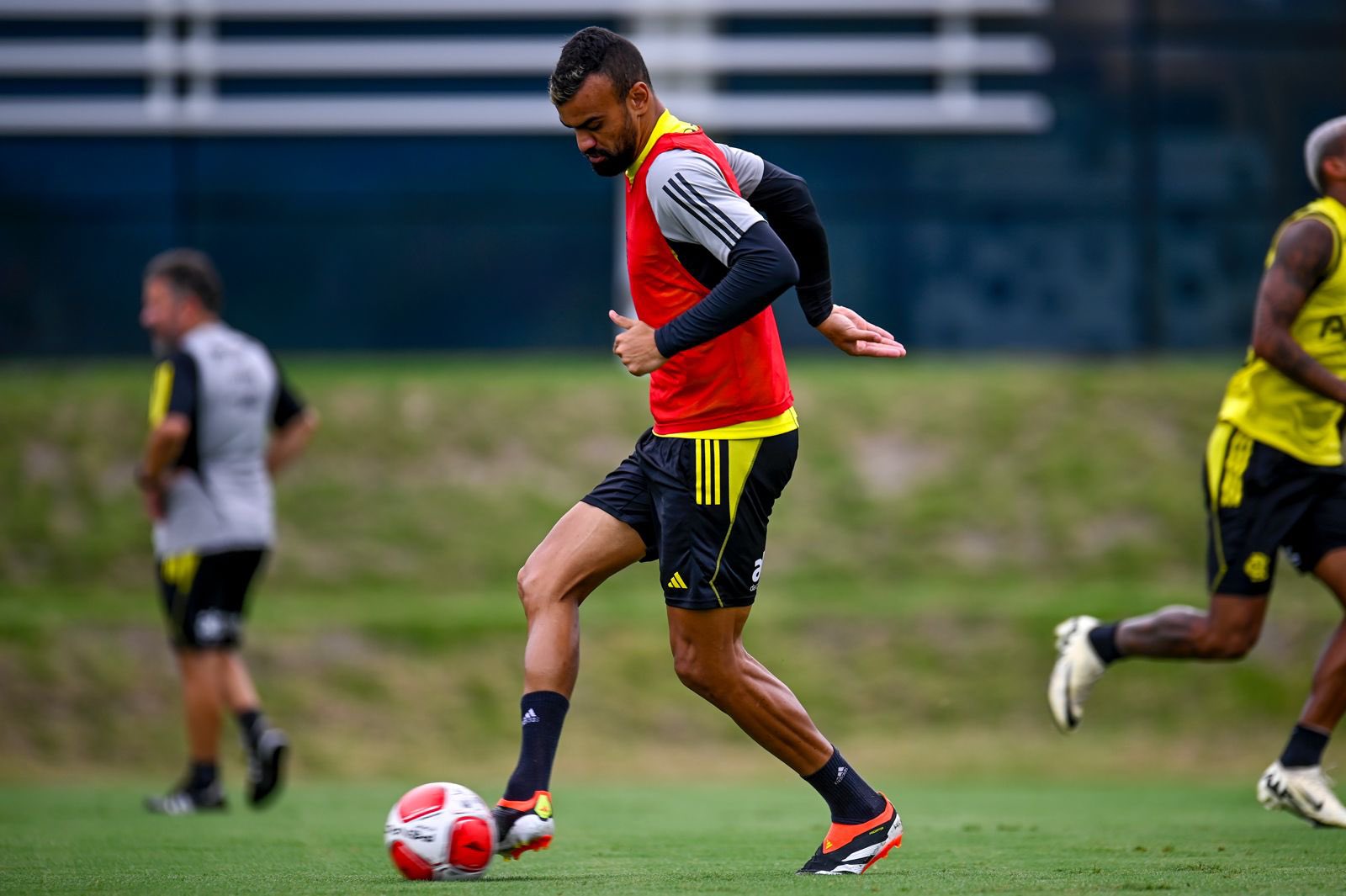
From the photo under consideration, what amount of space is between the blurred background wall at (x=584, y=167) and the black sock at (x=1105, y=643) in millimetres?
9708

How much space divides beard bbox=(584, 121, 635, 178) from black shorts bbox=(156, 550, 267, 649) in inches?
168

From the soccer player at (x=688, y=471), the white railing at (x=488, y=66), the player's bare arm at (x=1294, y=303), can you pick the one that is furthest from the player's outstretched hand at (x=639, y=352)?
the white railing at (x=488, y=66)

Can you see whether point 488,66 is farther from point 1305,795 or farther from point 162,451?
point 1305,795

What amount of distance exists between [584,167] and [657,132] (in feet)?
40.2

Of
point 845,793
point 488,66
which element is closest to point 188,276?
point 845,793

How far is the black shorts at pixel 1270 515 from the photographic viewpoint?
651 centimetres

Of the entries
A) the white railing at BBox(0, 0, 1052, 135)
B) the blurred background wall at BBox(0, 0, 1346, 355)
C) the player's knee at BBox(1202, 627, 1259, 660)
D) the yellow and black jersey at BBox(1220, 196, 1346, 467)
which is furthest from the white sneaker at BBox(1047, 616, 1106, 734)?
the white railing at BBox(0, 0, 1052, 135)

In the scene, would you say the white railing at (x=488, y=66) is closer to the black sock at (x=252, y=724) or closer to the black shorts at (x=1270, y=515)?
the black sock at (x=252, y=724)

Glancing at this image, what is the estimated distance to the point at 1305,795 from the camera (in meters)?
6.23

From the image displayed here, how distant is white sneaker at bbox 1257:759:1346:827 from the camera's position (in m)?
6.21

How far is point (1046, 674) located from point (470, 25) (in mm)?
9726

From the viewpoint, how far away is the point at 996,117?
1686cm

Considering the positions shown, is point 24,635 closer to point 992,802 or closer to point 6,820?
point 6,820

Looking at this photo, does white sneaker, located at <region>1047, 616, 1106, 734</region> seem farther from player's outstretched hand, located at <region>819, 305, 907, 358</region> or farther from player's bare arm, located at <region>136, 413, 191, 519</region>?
player's bare arm, located at <region>136, 413, 191, 519</region>
